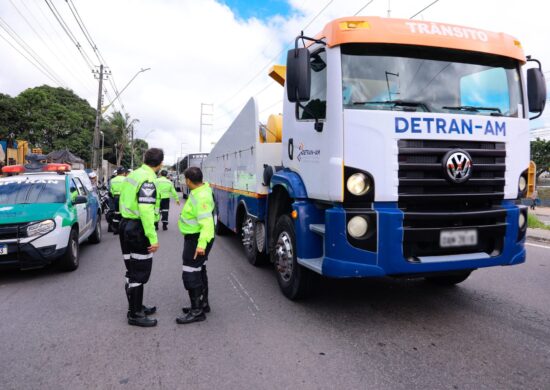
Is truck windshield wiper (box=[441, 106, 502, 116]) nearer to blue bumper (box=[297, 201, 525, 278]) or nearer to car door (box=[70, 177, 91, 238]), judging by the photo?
blue bumper (box=[297, 201, 525, 278])

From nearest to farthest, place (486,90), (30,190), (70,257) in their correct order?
(486,90), (70,257), (30,190)

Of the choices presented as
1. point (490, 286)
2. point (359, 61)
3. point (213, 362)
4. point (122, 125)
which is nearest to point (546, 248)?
point (490, 286)

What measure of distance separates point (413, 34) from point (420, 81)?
0.43m

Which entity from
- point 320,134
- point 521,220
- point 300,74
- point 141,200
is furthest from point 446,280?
point 141,200

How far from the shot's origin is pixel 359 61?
384 centimetres

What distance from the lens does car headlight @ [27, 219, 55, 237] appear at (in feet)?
18.7

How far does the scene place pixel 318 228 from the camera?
12.9ft

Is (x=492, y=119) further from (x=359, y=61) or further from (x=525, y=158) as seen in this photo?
(x=359, y=61)

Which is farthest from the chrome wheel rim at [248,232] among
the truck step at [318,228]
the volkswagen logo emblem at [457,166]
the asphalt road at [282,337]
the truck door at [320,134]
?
the volkswagen logo emblem at [457,166]

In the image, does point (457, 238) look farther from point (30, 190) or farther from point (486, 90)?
point (30, 190)

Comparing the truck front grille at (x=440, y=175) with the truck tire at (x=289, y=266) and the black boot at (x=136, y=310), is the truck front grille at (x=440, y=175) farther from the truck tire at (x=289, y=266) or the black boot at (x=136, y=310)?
the black boot at (x=136, y=310)

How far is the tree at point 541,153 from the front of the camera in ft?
Result: 143

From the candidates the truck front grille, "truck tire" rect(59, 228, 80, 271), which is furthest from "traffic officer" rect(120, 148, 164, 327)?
"truck tire" rect(59, 228, 80, 271)

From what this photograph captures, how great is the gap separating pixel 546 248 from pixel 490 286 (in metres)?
4.53
